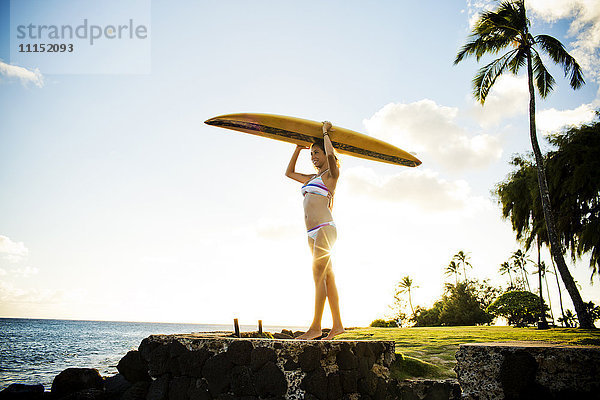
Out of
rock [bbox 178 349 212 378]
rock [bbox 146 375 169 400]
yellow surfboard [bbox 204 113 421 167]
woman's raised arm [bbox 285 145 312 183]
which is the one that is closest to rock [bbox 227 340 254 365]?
rock [bbox 178 349 212 378]

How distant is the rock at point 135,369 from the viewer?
5173 mm

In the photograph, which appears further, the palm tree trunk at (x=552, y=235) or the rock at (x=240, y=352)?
the palm tree trunk at (x=552, y=235)

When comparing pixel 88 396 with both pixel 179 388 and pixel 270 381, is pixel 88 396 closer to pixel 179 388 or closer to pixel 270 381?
pixel 179 388

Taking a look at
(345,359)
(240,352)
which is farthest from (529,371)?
(240,352)

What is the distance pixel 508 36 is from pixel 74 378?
706 inches

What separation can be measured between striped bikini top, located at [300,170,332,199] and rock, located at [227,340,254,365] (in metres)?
1.81

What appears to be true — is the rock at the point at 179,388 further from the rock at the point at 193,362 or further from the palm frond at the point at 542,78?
the palm frond at the point at 542,78

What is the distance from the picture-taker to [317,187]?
4598 millimetres

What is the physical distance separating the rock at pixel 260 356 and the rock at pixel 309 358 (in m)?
0.28

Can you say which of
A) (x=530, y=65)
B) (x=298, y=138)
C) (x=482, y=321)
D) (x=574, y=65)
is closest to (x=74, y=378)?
(x=298, y=138)

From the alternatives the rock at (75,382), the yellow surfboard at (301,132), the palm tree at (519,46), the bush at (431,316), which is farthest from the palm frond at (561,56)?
the bush at (431,316)

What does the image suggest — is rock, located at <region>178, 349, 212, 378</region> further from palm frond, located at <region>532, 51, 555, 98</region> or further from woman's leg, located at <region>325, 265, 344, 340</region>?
palm frond, located at <region>532, 51, 555, 98</region>

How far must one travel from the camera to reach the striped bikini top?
4578 mm

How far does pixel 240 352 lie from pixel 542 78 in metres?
16.6
